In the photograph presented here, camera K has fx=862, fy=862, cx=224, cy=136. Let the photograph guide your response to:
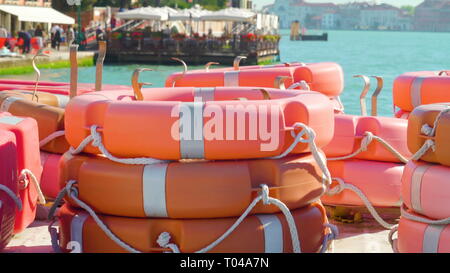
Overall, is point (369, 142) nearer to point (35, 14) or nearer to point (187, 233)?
point (187, 233)

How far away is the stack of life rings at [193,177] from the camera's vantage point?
386 centimetres

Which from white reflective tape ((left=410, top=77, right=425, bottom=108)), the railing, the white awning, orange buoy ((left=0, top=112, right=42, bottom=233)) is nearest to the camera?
orange buoy ((left=0, top=112, right=42, bottom=233))

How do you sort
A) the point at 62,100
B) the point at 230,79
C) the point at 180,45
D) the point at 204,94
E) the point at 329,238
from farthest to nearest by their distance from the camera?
1. the point at 180,45
2. the point at 230,79
3. the point at 62,100
4. the point at 204,94
5. the point at 329,238

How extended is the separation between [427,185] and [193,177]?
1.04 metres

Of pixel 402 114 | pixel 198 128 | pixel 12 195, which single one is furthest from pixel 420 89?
pixel 12 195

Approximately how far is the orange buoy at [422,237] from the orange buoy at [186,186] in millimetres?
531

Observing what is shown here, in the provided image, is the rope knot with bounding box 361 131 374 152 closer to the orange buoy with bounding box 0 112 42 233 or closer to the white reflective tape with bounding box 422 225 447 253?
the white reflective tape with bounding box 422 225 447 253

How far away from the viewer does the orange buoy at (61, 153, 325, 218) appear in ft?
12.6

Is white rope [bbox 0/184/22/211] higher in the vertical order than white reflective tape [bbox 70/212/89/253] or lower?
higher

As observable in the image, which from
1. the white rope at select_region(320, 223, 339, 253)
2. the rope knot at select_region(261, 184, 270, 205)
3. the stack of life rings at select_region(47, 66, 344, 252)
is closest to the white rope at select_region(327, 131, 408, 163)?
the white rope at select_region(320, 223, 339, 253)

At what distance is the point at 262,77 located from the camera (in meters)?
6.71

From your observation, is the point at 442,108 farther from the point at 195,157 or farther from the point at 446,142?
the point at 195,157

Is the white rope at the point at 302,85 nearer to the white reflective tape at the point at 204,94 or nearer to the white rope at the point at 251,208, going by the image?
the white reflective tape at the point at 204,94

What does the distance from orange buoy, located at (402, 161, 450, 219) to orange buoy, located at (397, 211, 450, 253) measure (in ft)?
0.20
